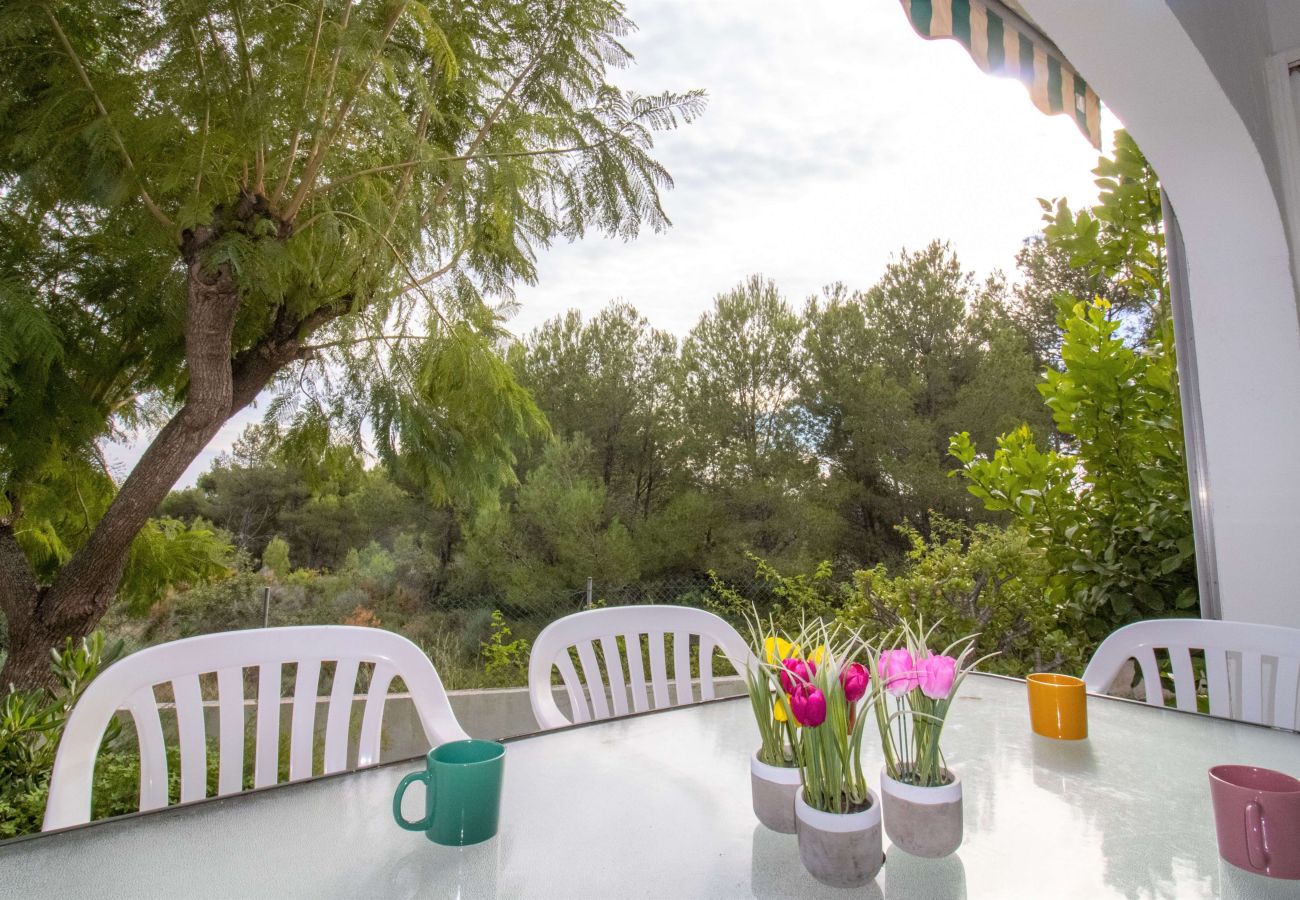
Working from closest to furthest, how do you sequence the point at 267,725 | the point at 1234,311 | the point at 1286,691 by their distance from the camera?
the point at 267,725
the point at 1286,691
the point at 1234,311

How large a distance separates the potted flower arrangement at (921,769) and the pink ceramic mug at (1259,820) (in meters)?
0.22

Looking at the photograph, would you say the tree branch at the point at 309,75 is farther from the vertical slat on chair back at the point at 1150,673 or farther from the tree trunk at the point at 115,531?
the vertical slat on chair back at the point at 1150,673

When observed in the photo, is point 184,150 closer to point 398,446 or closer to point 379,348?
point 379,348

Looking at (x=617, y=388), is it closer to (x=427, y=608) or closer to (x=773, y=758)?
(x=427, y=608)

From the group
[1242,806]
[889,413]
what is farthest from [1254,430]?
[889,413]

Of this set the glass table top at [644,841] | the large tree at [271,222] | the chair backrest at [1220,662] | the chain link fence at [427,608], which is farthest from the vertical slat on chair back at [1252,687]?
the chain link fence at [427,608]

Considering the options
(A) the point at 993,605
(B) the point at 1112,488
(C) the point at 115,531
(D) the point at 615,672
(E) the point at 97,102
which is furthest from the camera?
(A) the point at 993,605

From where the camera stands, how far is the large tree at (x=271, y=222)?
2053 mm

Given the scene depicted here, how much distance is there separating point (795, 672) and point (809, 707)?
0.07 m

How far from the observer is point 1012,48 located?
193cm

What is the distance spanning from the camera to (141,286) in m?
2.41

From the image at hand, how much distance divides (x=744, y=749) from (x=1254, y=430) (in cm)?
154

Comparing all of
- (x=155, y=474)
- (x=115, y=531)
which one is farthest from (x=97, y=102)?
(x=115, y=531)

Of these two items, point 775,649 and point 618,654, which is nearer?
point 775,649
